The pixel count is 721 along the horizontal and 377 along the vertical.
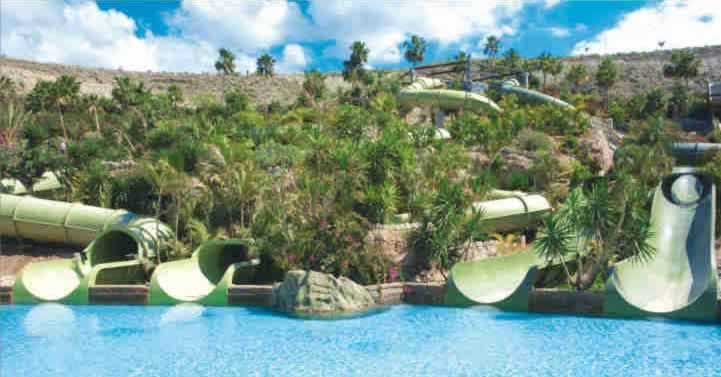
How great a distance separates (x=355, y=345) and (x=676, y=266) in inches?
280

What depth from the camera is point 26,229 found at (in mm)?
18875

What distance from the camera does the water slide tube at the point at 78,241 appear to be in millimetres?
14820

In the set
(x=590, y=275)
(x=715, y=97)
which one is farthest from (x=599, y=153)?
(x=715, y=97)

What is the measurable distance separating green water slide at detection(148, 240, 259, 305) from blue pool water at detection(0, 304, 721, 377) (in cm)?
74

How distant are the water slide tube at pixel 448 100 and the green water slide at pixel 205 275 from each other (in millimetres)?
19311

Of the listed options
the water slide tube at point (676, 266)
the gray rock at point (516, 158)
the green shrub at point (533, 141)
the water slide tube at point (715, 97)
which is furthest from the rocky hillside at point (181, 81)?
the water slide tube at point (676, 266)

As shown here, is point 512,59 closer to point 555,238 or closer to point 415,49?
point 415,49

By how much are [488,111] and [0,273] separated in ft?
78.1

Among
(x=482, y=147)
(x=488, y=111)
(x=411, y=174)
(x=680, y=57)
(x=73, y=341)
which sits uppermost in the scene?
(x=680, y=57)

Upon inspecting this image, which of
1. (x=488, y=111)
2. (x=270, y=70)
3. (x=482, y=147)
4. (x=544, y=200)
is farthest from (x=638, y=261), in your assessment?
(x=270, y=70)

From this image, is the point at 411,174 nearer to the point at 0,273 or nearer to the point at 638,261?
the point at 638,261

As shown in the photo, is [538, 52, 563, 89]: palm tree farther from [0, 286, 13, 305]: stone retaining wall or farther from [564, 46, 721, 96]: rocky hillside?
[0, 286, 13, 305]: stone retaining wall

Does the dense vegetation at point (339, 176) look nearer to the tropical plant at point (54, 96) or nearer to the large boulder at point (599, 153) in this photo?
the large boulder at point (599, 153)

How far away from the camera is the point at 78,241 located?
60.2ft
